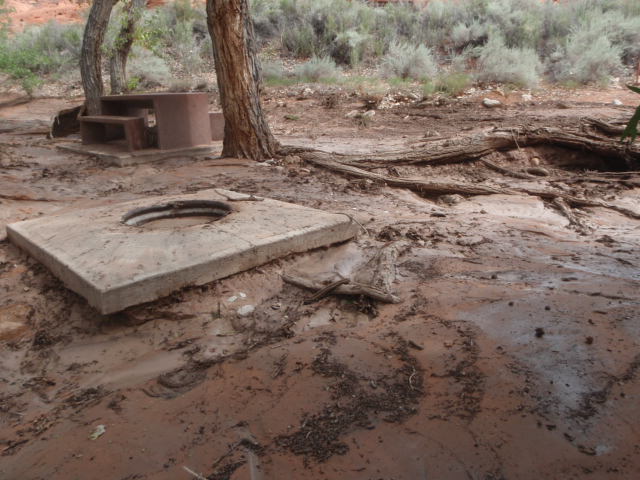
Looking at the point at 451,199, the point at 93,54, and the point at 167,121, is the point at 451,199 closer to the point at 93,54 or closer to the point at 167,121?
the point at 167,121

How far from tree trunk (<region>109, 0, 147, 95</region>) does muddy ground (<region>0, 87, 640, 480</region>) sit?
680 cm

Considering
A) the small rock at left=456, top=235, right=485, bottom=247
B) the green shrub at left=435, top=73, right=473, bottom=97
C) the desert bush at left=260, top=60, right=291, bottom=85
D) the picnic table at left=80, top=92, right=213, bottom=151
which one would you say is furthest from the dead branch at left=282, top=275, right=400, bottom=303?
the desert bush at left=260, top=60, right=291, bottom=85

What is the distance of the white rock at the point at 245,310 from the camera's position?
8.99ft

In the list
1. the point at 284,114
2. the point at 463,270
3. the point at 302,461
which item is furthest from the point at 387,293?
the point at 284,114

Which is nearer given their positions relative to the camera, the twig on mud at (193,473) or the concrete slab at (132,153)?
the twig on mud at (193,473)

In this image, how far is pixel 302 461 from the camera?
5.36ft

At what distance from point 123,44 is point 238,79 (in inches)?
192

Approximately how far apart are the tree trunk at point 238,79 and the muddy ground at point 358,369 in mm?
3034

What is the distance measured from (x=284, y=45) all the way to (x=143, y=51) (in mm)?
4399

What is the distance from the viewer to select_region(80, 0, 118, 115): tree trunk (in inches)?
339

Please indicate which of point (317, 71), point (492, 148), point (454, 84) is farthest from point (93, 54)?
point (454, 84)

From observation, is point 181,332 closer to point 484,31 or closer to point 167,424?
point 167,424

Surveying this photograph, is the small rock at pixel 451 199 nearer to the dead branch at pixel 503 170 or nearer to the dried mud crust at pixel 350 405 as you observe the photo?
the dead branch at pixel 503 170

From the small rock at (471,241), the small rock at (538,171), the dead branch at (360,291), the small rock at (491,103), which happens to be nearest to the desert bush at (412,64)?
the small rock at (491,103)
